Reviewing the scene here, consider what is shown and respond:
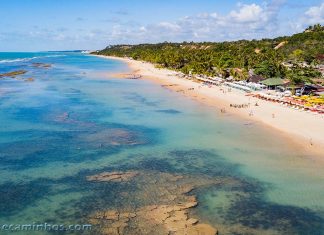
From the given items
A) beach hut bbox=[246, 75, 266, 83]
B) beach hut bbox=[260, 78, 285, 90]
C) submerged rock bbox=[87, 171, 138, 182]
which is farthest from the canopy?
submerged rock bbox=[87, 171, 138, 182]

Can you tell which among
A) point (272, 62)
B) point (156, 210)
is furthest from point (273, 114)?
point (272, 62)

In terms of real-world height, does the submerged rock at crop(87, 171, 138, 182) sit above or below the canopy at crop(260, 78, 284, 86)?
below

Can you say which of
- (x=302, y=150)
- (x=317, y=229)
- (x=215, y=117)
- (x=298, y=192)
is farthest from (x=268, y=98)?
(x=317, y=229)

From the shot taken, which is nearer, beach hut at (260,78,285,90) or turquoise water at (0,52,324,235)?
turquoise water at (0,52,324,235)

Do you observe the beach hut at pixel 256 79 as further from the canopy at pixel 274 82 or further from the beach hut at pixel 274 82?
the canopy at pixel 274 82

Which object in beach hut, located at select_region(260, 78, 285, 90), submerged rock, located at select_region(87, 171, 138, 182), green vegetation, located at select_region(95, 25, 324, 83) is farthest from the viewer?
green vegetation, located at select_region(95, 25, 324, 83)

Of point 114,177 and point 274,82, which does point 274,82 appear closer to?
point 274,82

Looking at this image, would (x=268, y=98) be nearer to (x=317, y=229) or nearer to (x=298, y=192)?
(x=298, y=192)

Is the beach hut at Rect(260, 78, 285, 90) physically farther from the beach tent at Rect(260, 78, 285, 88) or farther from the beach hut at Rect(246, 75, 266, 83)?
the beach hut at Rect(246, 75, 266, 83)
